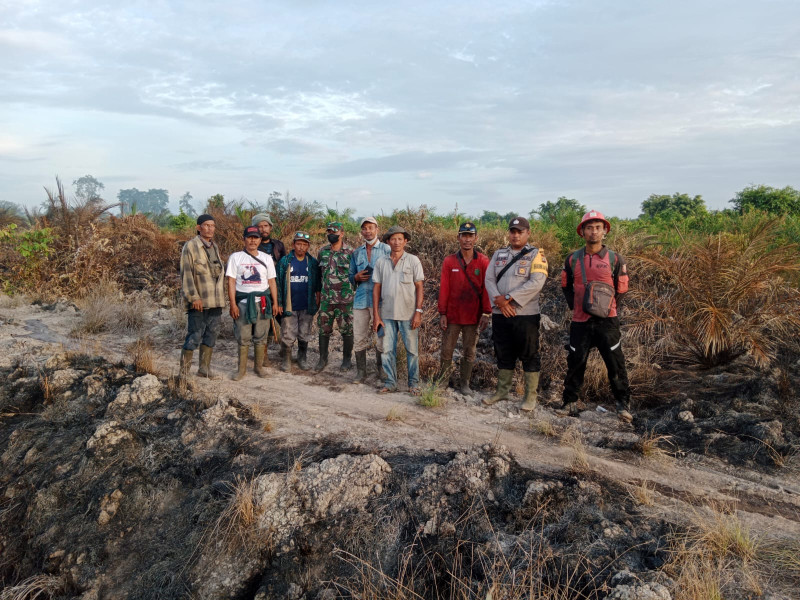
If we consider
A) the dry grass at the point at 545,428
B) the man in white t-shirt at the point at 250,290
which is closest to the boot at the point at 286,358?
the man in white t-shirt at the point at 250,290

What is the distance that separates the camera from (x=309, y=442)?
4441 millimetres

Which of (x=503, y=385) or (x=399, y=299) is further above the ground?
(x=399, y=299)

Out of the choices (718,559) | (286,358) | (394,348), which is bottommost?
(718,559)

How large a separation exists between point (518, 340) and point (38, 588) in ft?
14.5

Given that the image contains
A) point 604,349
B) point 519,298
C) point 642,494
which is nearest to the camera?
point 642,494

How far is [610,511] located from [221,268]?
4830mm

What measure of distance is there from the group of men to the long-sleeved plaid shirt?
0.04ft

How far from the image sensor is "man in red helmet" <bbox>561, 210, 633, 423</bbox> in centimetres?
480

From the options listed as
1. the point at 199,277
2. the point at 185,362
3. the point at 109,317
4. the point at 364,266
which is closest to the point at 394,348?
the point at 364,266

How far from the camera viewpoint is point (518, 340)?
5305 mm

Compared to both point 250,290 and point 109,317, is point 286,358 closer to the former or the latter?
point 250,290

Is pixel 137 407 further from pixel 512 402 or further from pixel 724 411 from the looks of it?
pixel 724 411

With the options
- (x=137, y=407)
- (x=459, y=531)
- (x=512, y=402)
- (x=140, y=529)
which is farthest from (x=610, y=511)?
(x=137, y=407)

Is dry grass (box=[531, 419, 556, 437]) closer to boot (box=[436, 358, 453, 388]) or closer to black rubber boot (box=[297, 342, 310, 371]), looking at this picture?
boot (box=[436, 358, 453, 388])
